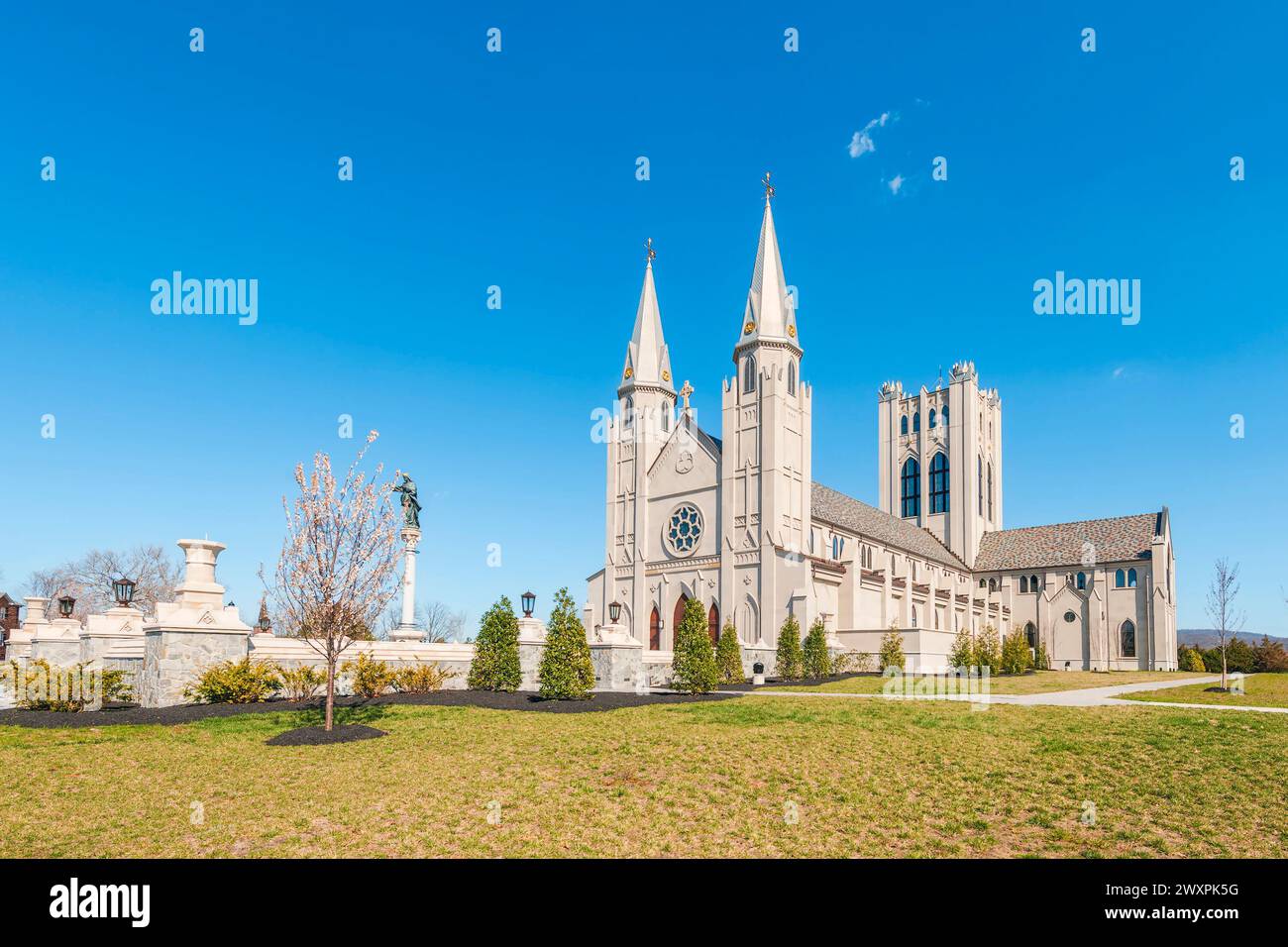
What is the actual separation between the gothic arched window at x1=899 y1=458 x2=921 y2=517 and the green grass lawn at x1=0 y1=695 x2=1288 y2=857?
52.7 meters

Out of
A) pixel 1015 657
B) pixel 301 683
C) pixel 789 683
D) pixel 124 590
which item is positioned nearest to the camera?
pixel 301 683

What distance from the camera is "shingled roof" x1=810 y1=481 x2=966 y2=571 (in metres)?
48.2

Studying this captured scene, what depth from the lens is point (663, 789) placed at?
10648 millimetres

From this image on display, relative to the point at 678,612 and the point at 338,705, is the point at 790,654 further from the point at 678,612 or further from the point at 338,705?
the point at 338,705

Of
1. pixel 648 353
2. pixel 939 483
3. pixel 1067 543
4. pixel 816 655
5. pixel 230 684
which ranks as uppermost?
pixel 648 353

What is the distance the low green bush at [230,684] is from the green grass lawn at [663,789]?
341 cm

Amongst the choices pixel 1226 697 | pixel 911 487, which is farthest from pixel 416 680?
pixel 911 487

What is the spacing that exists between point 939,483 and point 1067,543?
1025 centimetres

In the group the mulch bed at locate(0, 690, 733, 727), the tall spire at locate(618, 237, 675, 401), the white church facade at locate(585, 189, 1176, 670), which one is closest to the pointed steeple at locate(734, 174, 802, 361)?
the white church facade at locate(585, 189, 1176, 670)

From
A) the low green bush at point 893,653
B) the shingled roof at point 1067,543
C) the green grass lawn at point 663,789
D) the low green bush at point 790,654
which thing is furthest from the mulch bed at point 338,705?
the shingled roof at point 1067,543

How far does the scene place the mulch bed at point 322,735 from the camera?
14.0 meters

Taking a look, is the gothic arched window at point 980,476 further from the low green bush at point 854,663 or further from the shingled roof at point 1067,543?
the low green bush at point 854,663

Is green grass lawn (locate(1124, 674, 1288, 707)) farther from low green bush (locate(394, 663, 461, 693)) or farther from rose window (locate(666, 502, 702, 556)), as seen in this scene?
rose window (locate(666, 502, 702, 556))
